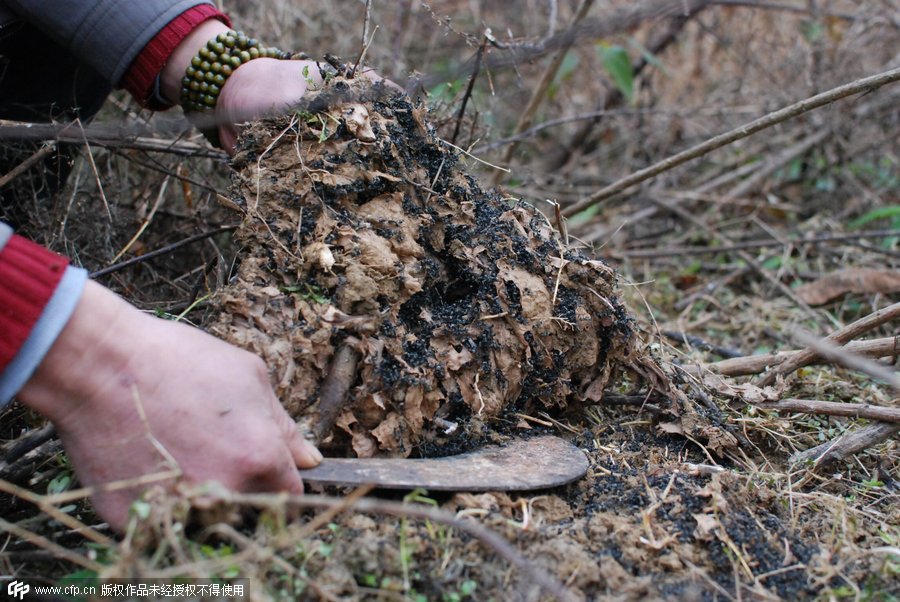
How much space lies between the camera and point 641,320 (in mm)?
2564

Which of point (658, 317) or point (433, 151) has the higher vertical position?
point (433, 151)

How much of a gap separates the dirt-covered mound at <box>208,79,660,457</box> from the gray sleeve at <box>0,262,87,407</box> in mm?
398

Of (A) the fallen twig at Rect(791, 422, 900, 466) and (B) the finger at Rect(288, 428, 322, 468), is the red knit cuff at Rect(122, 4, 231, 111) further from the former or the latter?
(A) the fallen twig at Rect(791, 422, 900, 466)

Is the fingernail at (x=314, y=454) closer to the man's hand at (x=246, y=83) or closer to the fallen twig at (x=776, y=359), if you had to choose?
the man's hand at (x=246, y=83)

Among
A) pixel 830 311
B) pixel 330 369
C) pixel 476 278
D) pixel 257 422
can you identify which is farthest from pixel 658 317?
pixel 257 422

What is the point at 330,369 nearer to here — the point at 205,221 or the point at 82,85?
the point at 205,221

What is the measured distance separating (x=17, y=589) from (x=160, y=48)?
162 centimetres

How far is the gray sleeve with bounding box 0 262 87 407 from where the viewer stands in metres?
1.41

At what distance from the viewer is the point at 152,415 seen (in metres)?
1.46

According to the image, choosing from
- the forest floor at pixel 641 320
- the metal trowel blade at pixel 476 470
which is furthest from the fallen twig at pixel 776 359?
the metal trowel blade at pixel 476 470

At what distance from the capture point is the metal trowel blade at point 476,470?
1640mm

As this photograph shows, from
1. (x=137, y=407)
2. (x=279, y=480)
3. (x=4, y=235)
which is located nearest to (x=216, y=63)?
(x=4, y=235)

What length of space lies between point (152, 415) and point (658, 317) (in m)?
2.50

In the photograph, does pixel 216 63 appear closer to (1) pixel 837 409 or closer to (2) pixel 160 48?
(2) pixel 160 48
